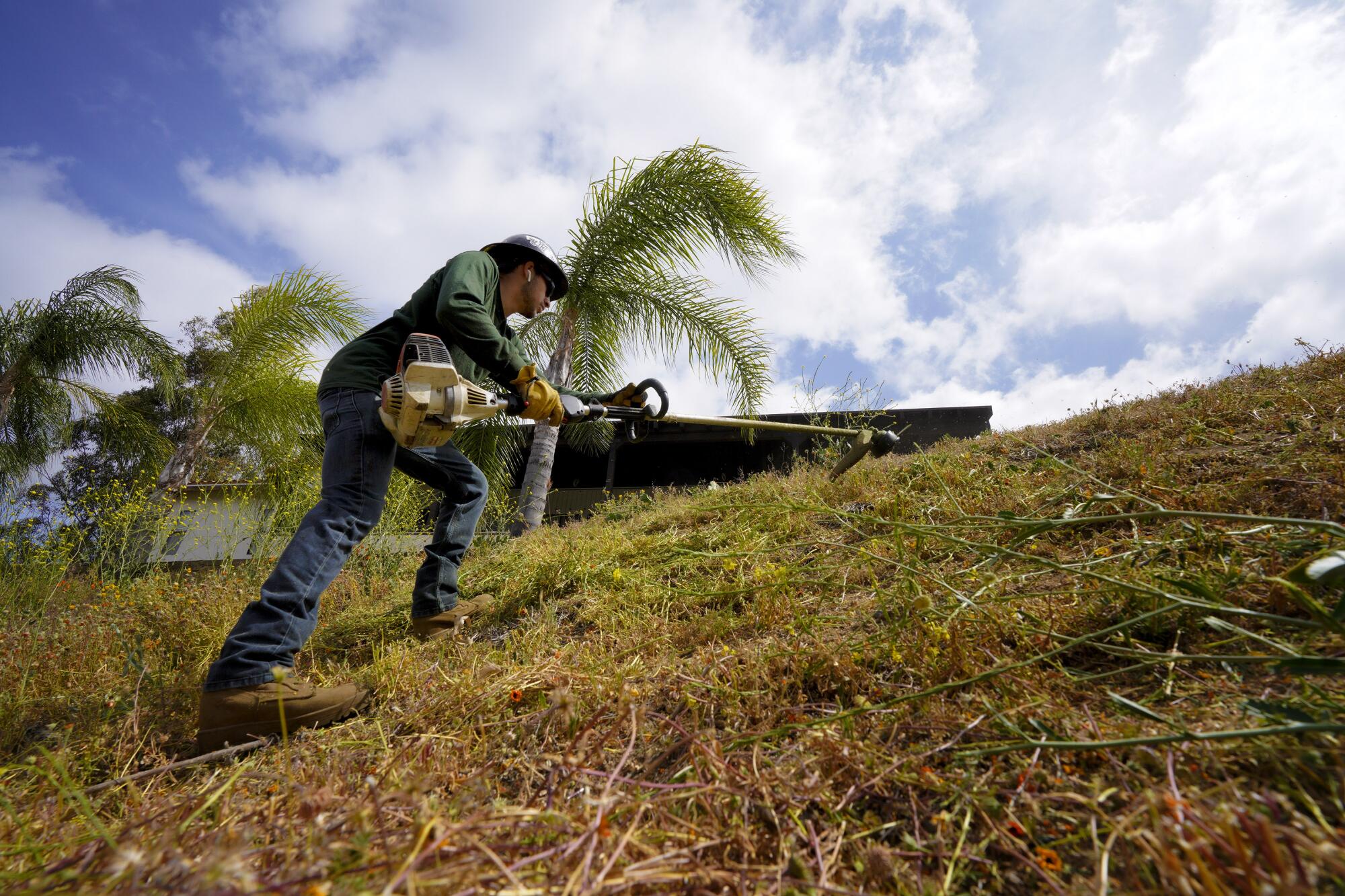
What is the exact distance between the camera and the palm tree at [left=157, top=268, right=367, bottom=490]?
7113 millimetres

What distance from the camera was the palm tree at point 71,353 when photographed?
25.3ft

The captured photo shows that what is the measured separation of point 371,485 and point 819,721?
5.66 feet

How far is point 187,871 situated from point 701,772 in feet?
2.52

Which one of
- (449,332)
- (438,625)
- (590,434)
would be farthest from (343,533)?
(590,434)

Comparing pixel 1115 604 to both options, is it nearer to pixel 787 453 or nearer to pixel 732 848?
pixel 732 848

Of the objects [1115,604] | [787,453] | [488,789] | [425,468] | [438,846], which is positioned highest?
[787,453]

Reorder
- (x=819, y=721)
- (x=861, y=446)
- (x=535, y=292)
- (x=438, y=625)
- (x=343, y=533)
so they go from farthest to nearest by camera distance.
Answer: (x=861, y=446) < (x=535, y=292) < (x=438, y=625) < (x=343, y=533) < (x=819, y=721)

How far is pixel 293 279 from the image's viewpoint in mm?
7105

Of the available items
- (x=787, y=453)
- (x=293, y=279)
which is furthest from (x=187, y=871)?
(x=787, y=453)

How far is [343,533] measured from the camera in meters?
1.97

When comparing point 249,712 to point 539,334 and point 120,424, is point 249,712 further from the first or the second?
point 120,424

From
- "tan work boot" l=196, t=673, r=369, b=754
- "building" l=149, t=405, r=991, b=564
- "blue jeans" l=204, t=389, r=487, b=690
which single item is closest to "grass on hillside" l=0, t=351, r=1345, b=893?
"tan work boot" l=196, t=673, r=369, b=754

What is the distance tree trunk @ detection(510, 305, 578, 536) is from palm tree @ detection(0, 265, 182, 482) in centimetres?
581

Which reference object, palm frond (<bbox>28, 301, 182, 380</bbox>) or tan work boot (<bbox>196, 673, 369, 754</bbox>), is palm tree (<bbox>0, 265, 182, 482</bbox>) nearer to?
palm frond (<bbox>28, 301, 182, 380</bbox>)
